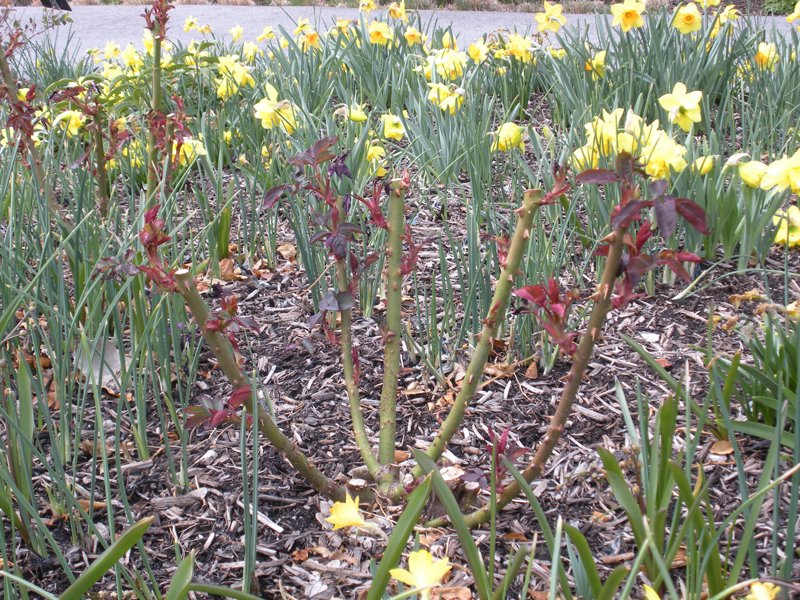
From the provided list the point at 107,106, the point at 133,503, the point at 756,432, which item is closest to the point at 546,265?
the point at 756,432

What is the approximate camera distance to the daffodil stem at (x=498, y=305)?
49.3 inches

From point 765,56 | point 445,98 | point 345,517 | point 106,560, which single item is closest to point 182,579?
point 106,560

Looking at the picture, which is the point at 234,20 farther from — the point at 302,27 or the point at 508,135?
the point at 508,135

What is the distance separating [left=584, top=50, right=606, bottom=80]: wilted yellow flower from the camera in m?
3.26

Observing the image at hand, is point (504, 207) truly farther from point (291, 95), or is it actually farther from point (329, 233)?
point (329, 233)

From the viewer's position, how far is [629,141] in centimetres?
202

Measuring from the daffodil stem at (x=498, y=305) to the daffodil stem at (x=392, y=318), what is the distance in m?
0.09

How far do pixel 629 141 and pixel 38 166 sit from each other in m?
1.70

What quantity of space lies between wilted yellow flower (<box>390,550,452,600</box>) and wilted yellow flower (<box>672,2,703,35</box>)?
2.81 m

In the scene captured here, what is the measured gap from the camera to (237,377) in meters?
1.24

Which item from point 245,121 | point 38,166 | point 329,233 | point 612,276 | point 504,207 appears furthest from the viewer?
point 245,121

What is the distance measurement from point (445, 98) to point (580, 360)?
6.24 ft

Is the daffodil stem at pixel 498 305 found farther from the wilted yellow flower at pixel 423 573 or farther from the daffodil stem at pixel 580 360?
the wilted yellow flower at pixel 423 573

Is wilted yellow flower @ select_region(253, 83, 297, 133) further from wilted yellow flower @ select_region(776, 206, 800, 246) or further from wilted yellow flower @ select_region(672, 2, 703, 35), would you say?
wilted yellow flower @ select_region(672, 2, 703, 35)
